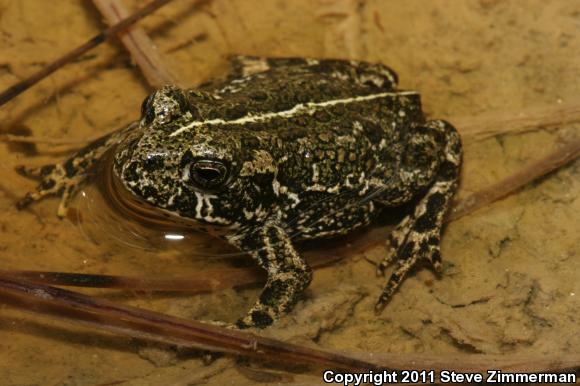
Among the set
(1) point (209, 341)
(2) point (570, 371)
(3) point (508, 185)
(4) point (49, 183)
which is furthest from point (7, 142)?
(2) point (570, 371)

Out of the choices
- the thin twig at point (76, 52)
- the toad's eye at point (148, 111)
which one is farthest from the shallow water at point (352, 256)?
the toad's eye at point (148, 111)

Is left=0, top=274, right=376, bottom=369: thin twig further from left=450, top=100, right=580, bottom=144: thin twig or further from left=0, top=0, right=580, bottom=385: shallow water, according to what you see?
left=450, top=100, right=580, bottom=144: thin twig

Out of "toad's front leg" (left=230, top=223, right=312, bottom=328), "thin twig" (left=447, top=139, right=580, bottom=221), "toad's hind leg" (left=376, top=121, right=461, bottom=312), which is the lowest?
"thin twig" (left=447, top=139, right=580, bottom=221)

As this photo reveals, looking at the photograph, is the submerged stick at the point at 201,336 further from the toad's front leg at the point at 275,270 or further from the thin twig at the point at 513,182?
the thin twig at the point at 513,182

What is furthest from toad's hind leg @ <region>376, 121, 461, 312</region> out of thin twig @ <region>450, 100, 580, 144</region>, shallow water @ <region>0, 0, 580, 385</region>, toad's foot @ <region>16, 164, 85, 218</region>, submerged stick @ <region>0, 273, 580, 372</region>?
toad's foot @ <region>16, 164, 85, 218</region>

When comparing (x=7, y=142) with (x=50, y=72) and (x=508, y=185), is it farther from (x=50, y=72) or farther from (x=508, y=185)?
(x=508, y=185)

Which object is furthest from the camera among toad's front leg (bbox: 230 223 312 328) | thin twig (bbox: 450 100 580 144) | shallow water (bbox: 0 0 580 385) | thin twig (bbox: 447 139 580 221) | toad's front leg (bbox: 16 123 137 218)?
thin twig (bbox: 450 100 580 144)

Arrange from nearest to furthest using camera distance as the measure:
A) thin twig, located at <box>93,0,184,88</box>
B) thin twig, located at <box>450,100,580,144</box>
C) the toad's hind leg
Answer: the toad's hind leg → thin twig, located at <box>450,100,580,144</box> → thin twig, located at <box>93,0,184,88</box>
